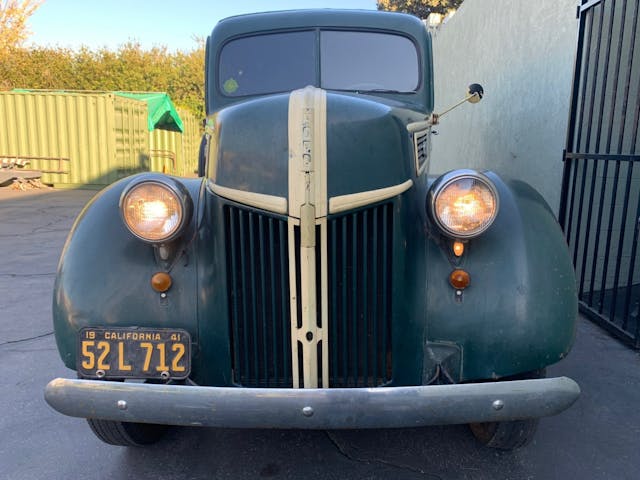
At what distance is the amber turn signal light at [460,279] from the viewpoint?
196 cm

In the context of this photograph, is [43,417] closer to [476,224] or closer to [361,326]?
[361,326]

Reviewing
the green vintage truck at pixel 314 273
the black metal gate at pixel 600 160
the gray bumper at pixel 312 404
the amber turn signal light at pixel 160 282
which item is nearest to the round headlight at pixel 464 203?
the green vintage truck at pixel 314 273

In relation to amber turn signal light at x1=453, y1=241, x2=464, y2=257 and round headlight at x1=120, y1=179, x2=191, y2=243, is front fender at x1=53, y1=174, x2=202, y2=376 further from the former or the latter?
amber turn signal light at x1=453, y1=241, x2=464, y2=257

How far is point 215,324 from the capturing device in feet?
6.52

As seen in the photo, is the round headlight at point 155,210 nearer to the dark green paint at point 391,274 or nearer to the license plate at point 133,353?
the dark green paint at point 391,274

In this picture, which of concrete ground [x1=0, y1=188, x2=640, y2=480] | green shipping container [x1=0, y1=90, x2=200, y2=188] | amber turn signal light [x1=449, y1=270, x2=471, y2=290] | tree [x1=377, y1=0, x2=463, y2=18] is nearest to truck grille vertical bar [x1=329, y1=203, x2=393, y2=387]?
amber turn signal light [x1=449, y1=270, x2=471, y2=290]

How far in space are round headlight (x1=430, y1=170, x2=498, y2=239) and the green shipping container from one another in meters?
12.4

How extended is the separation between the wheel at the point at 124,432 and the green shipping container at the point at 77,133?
38.4 feet

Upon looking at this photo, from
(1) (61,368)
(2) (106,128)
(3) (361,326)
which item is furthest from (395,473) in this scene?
(2) (106,128)

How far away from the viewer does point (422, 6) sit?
23438mm

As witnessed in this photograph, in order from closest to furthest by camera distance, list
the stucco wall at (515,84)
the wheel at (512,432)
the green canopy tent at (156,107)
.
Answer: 1. the wheel at (512,432)
2. the stucco wall at (515,84)
3. the green canopy tent at (156,107)

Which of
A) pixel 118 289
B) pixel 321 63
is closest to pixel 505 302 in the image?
pixel 118 289

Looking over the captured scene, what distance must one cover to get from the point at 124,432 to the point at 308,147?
1481 millimetres

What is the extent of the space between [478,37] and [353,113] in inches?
265
